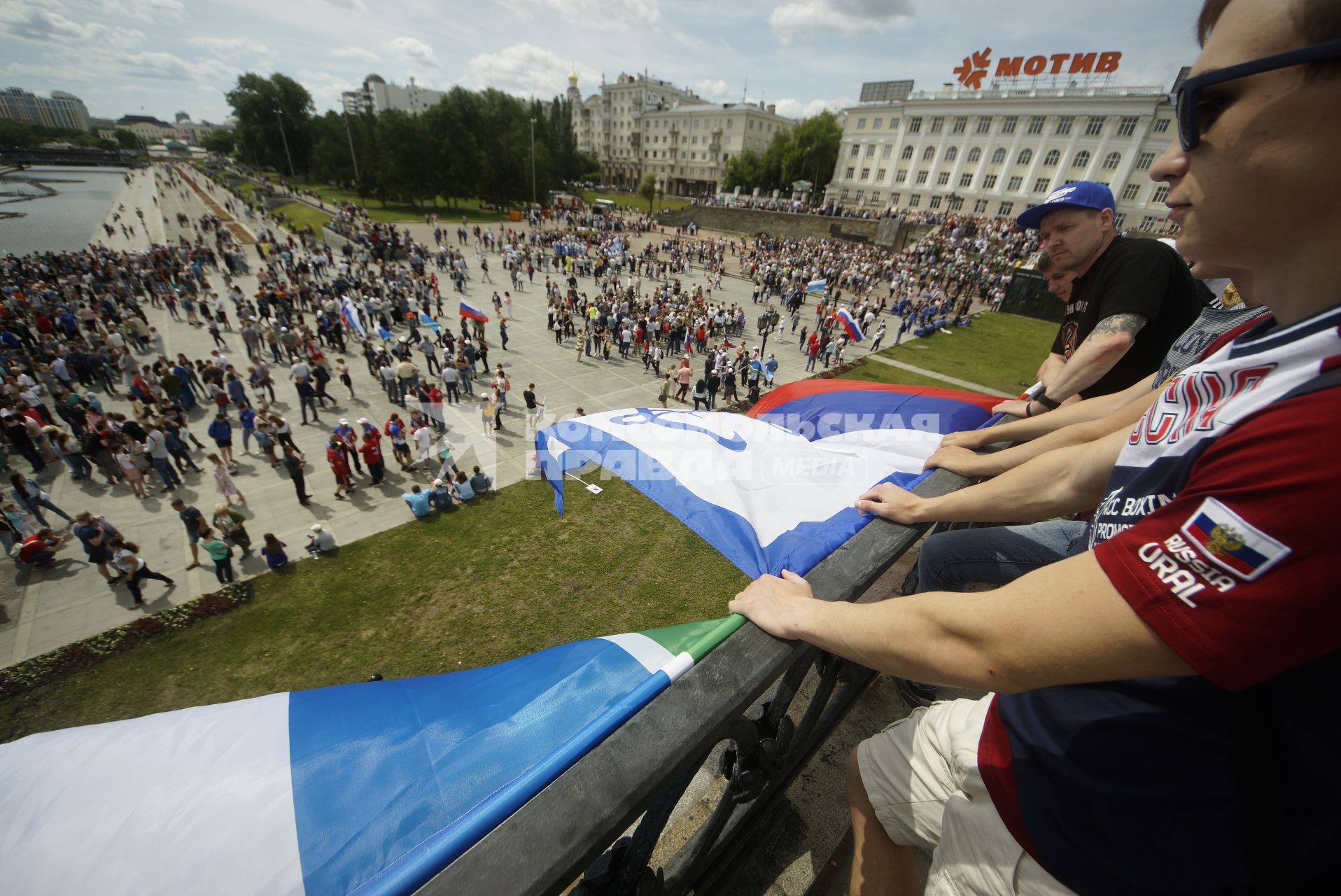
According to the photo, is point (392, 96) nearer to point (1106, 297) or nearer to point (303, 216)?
point (303, 216)

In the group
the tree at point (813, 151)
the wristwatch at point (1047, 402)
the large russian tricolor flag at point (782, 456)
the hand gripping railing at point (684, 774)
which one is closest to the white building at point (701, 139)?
the tree at point (813, 151)

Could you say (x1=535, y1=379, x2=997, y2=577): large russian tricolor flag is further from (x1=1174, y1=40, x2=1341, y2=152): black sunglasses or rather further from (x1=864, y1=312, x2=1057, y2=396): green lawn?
(x1=864, y1=312, x2=1057, y2=396): green lawn

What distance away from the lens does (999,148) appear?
6388cm

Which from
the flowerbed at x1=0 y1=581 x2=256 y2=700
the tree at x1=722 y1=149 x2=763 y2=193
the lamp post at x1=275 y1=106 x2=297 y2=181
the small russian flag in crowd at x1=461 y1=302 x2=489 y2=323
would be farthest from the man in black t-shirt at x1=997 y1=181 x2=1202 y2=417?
the lamp post at x1=275 y1=106 x2=297 y2=181

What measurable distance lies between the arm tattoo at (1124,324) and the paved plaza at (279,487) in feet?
43.0

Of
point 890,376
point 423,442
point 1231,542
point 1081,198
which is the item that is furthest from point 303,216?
point 1231,542

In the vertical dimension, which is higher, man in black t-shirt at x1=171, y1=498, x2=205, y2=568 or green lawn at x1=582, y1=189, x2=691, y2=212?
green lawn at x1=582, y1=189, x2=691, y2=212

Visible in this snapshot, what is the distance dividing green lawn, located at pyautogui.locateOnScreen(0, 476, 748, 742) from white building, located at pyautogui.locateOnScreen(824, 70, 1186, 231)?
6730 centimetres

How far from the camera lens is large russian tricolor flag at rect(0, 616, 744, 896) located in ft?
4.75

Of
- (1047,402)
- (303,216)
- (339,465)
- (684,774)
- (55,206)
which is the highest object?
(1047,402)

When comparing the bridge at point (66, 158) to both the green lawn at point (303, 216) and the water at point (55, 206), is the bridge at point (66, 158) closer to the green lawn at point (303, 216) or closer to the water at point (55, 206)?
the water at point (55, 206)

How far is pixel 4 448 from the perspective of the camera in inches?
557

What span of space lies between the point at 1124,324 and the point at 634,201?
4021 inches

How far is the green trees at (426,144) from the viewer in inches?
2549
